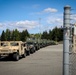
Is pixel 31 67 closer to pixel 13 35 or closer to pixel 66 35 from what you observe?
pixel 66 35

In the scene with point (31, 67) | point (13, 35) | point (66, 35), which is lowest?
point (31, 67)

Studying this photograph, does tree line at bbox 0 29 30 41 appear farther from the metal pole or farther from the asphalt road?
the metal pole

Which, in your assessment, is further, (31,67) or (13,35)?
(13,35)

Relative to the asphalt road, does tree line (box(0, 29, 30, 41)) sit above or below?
above

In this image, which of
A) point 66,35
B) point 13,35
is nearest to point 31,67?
point 66,35

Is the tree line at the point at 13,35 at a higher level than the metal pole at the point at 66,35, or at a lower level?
higher

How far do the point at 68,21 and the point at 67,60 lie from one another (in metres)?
0.81

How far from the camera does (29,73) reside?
12641 mm

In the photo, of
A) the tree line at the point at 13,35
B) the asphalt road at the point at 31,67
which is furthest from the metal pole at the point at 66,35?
the tree line at the point at 13,35

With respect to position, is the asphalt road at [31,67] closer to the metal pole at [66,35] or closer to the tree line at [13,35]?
the metal pole at [66,35]

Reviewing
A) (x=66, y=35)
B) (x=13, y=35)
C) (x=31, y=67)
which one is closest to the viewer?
(x=66, y=35)

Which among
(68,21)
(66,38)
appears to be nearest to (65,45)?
(66,38)

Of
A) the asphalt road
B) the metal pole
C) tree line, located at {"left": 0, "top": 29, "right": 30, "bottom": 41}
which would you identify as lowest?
the asphalt road

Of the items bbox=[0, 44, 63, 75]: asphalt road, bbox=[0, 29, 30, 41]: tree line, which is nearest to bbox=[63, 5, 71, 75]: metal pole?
bbox=[0, 44, 63, 75]: asphalt road
